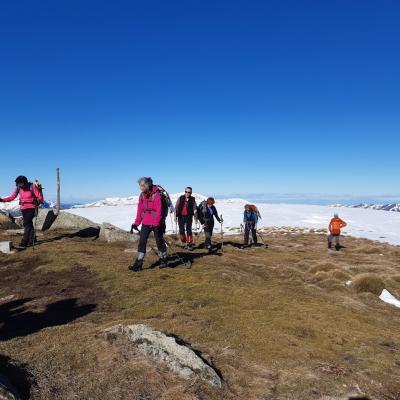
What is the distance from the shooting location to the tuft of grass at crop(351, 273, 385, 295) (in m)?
15.5

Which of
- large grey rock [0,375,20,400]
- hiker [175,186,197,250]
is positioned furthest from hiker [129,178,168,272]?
large grey rock [0,375,20,400]

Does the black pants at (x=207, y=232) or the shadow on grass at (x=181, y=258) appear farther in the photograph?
the black pants at (x=207, y=232)

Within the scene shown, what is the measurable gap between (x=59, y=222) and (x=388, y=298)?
21187 millimetres

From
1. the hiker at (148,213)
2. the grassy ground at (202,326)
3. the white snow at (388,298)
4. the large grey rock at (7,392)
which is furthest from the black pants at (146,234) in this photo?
the large grey rock at (7,392)

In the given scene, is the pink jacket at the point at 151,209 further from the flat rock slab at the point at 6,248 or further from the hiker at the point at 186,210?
the flat rock slab at the point at 6,248

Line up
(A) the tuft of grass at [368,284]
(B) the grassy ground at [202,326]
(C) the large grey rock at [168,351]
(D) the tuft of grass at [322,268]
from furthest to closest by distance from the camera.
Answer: (D) the tuft of grass at [322,268]
(A) the tuft of grass at [368,284]
(C) the large grey rock at [168,351]
(B) the grassy ground at [202,326]

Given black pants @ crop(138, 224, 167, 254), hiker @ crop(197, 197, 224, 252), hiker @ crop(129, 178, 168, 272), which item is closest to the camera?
hiker @ crop(129, 178, 168, 272)

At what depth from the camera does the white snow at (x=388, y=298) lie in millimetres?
14430

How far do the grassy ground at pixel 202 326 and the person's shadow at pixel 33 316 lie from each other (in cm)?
3

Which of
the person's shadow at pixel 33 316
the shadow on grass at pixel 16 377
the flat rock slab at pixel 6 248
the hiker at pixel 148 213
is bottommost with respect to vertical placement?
the person's shadow at pixel 33 316

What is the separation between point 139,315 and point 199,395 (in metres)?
4.38

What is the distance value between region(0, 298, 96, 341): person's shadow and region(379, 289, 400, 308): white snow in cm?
1066

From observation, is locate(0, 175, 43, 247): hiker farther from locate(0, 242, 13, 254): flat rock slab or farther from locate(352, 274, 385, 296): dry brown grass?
locate(352, 274, 385, 296): dry brown grass

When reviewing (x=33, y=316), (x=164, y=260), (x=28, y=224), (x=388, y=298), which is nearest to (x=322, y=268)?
(x=388, y=298)
